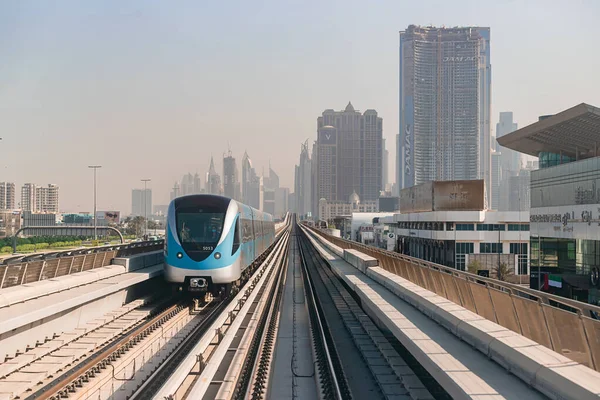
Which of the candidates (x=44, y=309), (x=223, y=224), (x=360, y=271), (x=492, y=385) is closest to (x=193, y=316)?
(x=223, y=224)

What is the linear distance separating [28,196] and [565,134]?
629 ft

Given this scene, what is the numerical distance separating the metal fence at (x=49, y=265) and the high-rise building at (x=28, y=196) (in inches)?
7521

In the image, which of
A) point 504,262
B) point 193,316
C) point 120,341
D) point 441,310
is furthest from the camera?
point 504,262

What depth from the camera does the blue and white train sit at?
17.6 m

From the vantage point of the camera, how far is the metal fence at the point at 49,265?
1310cm

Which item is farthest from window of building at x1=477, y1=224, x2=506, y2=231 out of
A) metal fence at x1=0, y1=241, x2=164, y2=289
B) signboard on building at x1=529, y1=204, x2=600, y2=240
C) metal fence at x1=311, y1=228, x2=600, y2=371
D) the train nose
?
metal fence at x1=311, y1=228, x2=600, y2=371

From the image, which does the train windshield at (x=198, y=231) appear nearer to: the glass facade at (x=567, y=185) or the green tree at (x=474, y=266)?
the glass facade at (x=567, y=185)

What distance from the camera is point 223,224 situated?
18047 mm

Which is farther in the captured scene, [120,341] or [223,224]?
[223,224]

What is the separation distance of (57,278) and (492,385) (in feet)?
37.7

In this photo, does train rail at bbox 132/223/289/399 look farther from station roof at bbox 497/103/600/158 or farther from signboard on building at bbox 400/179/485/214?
Answer: signboard on building at bbox 400/179/485/214

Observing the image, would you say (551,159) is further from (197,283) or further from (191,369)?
(191,369)

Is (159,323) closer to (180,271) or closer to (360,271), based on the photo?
(180,271)

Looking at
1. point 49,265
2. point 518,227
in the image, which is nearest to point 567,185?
point 518,227
